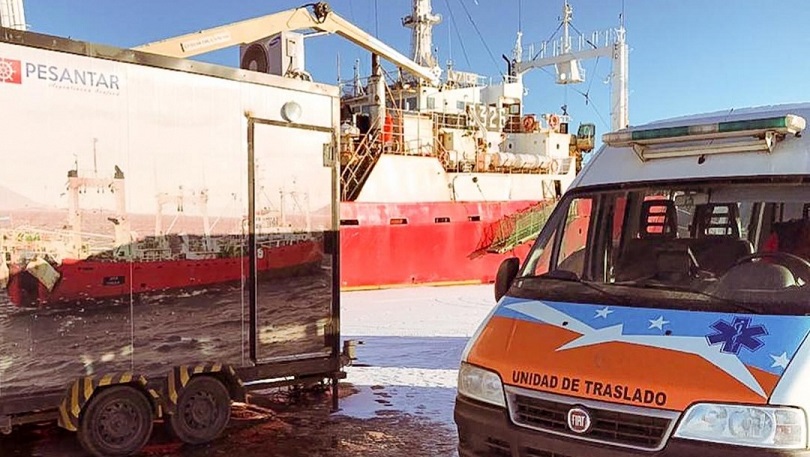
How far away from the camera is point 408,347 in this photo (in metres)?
10.2

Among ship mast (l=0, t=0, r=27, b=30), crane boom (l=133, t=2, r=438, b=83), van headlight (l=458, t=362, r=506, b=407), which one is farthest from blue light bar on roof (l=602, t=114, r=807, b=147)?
ship mast (l=0, t=0, r=27, b=30)

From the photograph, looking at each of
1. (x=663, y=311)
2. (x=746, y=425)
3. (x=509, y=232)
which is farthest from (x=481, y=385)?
(x=509, y=232)

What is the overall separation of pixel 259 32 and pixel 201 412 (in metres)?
8.63

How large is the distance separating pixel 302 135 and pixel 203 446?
2813 millimetres

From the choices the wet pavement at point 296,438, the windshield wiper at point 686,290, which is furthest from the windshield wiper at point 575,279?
the wet pavement at point 296,438

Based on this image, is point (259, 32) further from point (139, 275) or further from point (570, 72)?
point (570, 72)

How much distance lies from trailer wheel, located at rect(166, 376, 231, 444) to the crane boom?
194 inches

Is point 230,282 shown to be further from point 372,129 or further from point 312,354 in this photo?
point 372,129

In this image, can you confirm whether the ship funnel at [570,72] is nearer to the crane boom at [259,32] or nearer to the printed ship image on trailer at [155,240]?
the crane boom at [259,32]

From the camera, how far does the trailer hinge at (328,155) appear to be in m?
6.95

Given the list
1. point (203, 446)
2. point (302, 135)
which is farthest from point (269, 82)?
point (203, 446)

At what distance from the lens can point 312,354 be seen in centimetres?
688

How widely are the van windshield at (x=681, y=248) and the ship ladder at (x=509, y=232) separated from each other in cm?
1625

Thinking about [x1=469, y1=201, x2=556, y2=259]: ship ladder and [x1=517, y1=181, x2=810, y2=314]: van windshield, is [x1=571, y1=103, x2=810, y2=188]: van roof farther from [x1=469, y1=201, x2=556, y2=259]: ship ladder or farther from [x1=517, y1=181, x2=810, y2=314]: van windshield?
[x1=469, y1=201, x2=556, y2=259]: ship ladder
